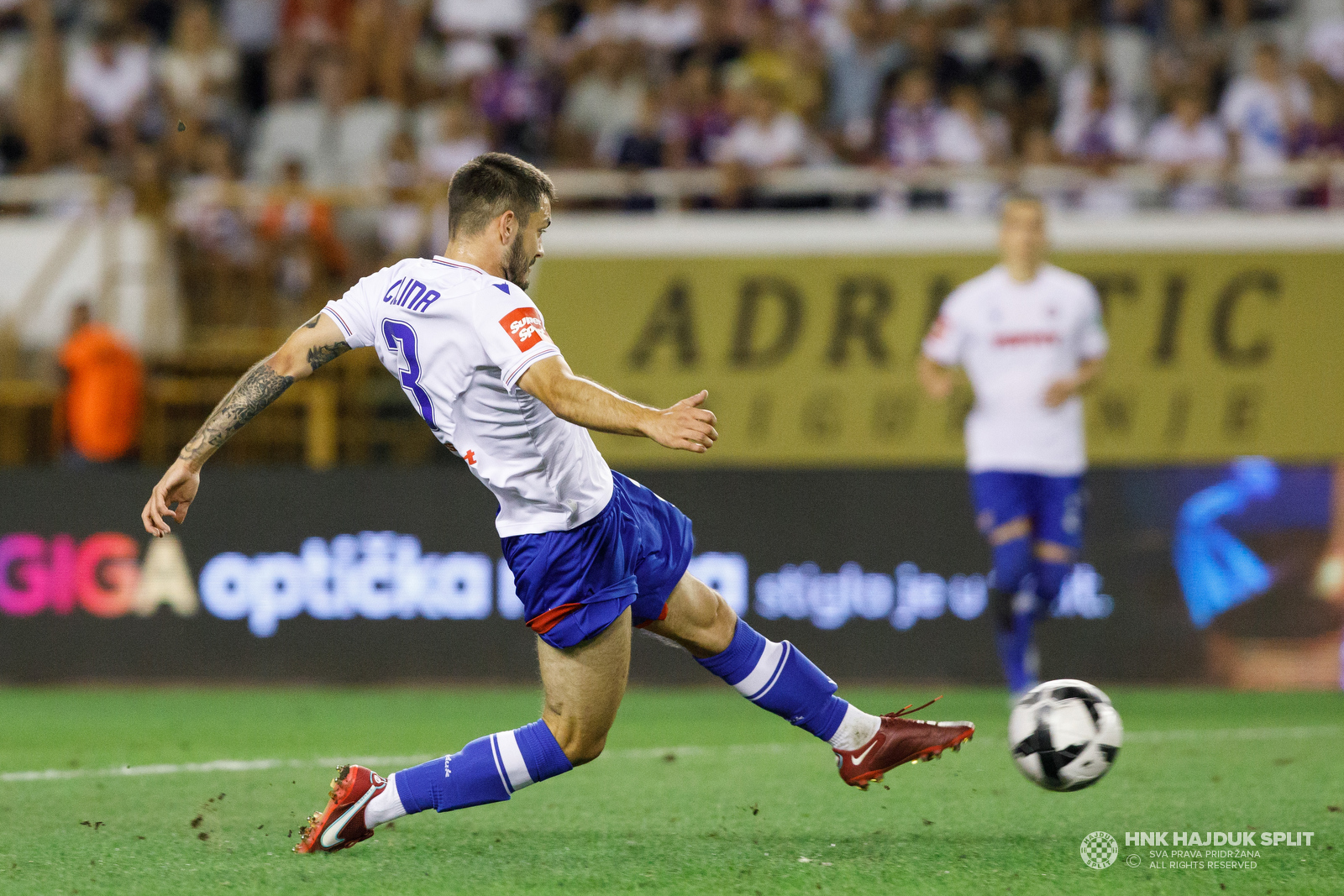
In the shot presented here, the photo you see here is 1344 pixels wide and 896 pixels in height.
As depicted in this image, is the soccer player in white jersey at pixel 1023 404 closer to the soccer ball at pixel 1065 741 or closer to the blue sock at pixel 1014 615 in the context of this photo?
the blue sock at pixel 1014 615

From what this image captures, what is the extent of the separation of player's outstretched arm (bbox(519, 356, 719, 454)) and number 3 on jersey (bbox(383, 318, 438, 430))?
442 mm

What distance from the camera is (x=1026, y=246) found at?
8203 millimetres

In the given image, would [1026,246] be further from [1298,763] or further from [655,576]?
[655,576]

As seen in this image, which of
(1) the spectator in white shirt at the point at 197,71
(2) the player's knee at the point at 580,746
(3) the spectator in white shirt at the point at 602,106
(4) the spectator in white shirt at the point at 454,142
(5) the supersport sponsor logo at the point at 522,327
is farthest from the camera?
(1) the spectator in white shirt at the point at 197,71

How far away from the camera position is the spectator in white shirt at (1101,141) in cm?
1210

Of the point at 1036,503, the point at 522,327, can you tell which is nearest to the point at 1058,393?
the point at 1036,503

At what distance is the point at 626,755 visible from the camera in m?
6.86

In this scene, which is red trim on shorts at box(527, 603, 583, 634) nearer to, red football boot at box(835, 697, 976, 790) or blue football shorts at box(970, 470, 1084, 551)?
red football boot at box(835, 697, 976, 790)

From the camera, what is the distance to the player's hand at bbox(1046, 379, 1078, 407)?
7.87 metres

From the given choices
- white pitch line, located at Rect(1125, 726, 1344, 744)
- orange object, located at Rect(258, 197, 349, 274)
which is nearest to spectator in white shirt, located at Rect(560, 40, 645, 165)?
orange object, located at Rect(258, 197, 349, 274)

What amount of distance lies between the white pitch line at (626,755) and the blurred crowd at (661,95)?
5456mm

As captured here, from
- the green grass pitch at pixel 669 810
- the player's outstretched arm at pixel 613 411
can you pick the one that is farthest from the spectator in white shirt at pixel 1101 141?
the player's outstretched arm at pixel 613 411

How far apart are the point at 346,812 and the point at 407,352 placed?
49.8 inches

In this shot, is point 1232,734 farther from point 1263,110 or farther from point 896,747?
point 1263,110
